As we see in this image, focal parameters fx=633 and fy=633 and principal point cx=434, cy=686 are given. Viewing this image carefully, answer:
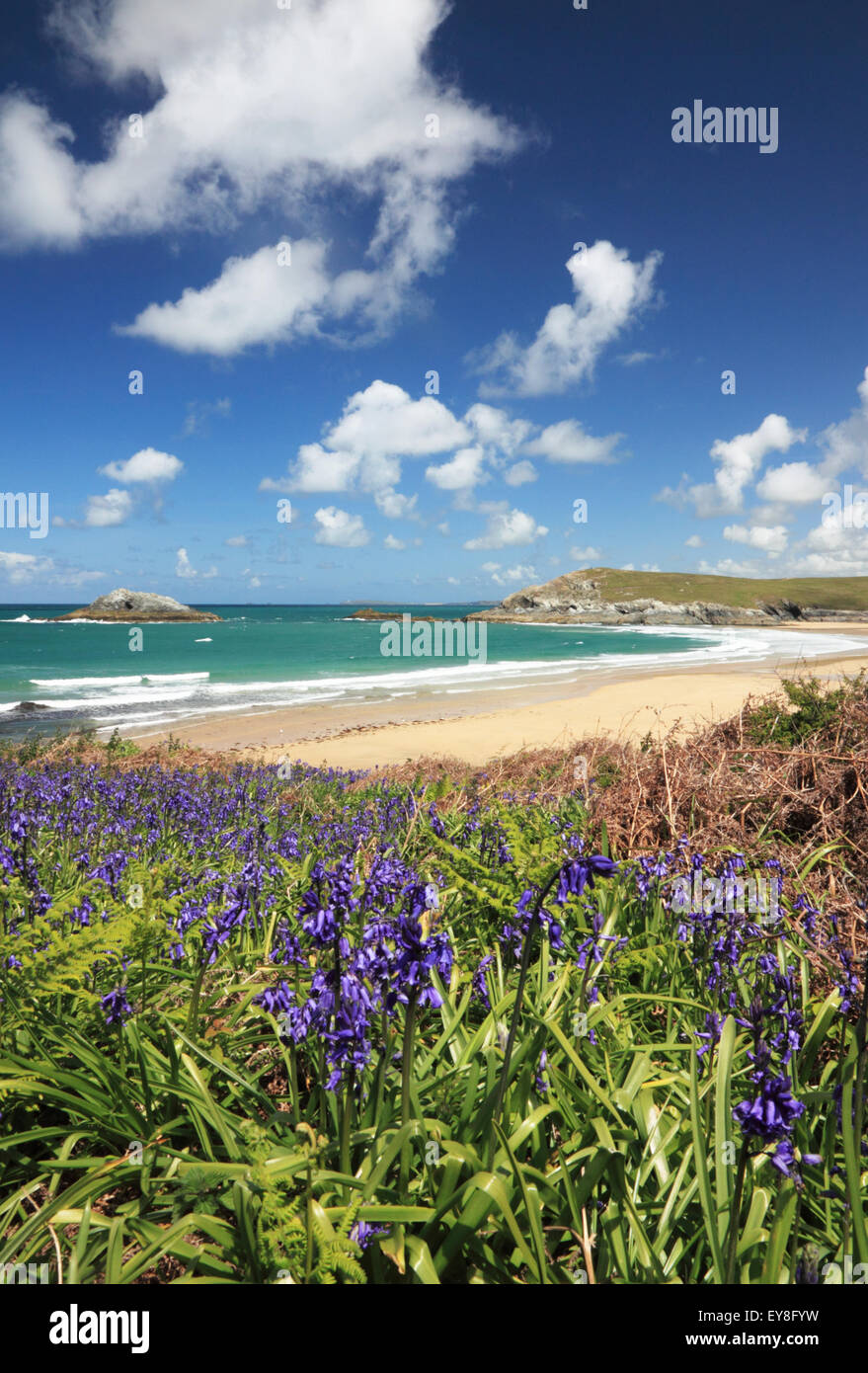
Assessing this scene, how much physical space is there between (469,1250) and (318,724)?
22.2 m

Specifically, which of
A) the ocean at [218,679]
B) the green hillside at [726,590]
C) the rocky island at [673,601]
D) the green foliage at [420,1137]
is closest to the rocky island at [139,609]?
the rocky island at [673,601]

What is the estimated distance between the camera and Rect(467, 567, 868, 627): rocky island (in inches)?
5384

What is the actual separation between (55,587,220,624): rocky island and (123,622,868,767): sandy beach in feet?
439

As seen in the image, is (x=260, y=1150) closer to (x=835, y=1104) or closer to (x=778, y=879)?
(x=835, y=1104)

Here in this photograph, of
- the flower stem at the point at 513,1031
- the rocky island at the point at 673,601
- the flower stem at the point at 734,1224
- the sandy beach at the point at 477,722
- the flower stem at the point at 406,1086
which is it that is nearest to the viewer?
the flower stem at the point at 734,1224

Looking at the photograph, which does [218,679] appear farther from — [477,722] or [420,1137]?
[420,1137]

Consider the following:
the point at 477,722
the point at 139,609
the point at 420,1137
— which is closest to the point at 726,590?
the point at 139,609

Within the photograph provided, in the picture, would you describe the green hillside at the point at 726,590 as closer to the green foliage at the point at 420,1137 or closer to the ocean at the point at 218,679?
the ocean at the point at 218,679

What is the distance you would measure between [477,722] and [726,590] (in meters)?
159

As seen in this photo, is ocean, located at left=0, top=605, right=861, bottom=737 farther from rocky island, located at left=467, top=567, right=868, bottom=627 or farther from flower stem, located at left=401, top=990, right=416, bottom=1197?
rocky island, located at left=467, top=567, right=868, bottom=627

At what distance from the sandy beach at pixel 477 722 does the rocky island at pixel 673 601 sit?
11118 centimetres

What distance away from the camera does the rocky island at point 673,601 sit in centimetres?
13675
